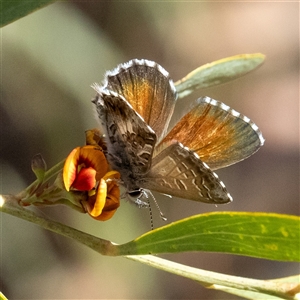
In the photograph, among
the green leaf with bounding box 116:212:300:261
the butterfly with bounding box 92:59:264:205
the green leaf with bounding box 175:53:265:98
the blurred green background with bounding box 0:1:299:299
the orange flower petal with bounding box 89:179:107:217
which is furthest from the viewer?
the blurred green background with bounding box 0:1:299:299

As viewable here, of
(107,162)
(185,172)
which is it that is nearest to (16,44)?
(107,162)

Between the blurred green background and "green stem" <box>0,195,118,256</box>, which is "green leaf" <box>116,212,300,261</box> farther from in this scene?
the blurred green background

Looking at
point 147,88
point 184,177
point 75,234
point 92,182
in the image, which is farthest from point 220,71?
point 75,234

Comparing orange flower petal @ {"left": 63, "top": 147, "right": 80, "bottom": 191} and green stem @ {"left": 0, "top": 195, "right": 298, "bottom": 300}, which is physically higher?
orange flower petal @ {"left": 63, "top": 147, "right": 80, "bottom": 191}

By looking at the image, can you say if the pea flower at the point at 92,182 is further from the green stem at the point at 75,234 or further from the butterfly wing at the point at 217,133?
the butterfly wing at the point at 217,133

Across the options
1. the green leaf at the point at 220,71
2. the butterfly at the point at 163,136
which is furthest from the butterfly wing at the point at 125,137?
the green leaf at the point at 220,71

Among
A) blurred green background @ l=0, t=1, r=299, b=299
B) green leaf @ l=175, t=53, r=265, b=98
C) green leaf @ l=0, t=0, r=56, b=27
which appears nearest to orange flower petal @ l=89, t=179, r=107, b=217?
green leaf @ l=0, t=0, r=56, b=27
